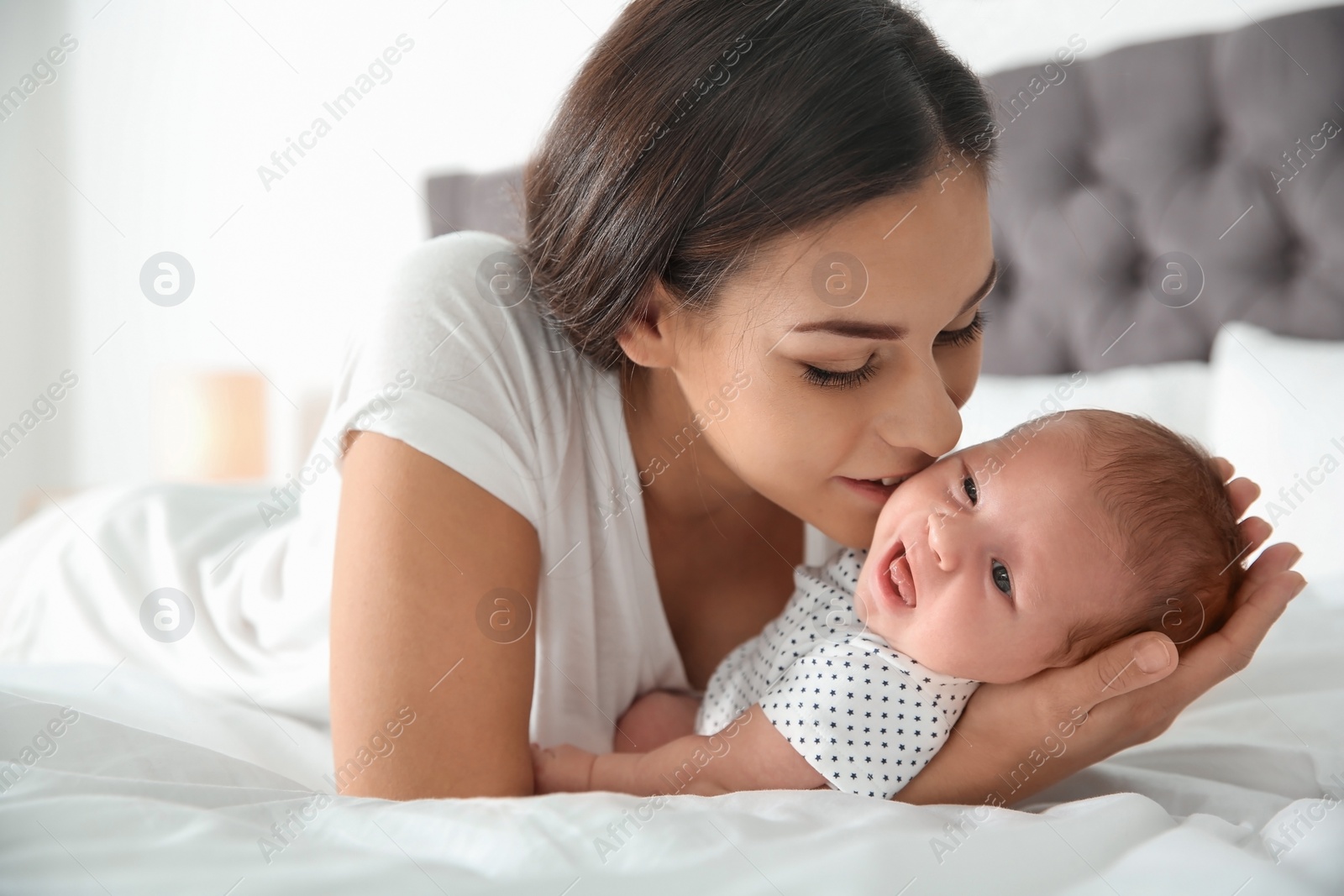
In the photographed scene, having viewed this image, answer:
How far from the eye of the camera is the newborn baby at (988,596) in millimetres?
893

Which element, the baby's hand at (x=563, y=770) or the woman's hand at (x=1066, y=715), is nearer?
the woman's hand at (x=1066, y=715)

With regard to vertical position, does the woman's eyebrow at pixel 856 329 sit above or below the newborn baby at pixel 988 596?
above

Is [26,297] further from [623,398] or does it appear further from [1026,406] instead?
[1026,406]

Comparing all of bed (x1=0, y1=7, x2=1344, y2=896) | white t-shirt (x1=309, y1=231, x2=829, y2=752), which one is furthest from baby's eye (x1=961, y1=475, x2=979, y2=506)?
white t-shirt (x1=309, y1=231, x2=829, y2=752)

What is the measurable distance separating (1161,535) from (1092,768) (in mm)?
296

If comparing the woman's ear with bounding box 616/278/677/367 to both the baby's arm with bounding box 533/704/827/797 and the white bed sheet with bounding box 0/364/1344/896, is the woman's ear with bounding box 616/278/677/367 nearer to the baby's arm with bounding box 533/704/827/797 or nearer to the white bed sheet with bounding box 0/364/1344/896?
the baby's arm with bounding box 533/704/827/797

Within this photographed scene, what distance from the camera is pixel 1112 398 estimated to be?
1.69 m

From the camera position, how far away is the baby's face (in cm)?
89

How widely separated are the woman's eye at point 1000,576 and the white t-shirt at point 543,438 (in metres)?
0.46

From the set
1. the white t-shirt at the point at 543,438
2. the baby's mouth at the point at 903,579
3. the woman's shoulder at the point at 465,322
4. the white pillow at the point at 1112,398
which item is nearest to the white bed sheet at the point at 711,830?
the baby's mouth at the point at 903,579

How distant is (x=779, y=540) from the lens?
57.6 inches

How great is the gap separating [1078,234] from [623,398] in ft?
4.09

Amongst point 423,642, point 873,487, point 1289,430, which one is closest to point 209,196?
point 423,642

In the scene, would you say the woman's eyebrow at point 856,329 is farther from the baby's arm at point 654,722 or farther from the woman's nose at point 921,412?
the baby's arm at point 654,722
